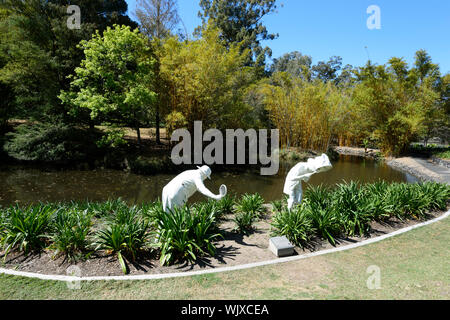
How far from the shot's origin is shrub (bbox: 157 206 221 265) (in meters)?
3.94

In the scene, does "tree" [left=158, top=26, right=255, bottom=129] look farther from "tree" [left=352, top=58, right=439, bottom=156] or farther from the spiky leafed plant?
"tree" [left=352, top=58, right=439, bottom=156]

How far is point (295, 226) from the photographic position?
474 cm

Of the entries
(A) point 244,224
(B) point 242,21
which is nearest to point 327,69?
(B) point 242,21

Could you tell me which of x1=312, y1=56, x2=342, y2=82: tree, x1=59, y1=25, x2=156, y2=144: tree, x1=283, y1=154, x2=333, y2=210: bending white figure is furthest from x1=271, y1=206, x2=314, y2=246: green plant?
x1=312, y1=56, x2=342, y2=82: tree

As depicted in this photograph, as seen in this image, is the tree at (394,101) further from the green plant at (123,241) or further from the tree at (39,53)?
the green plant at (123,241)

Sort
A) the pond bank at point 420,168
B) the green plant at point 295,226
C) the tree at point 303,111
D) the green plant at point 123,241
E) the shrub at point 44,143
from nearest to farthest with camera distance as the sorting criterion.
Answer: the green plant at point 123,241 → the green plant at point 295,226 → the shrub at point 44,143 → the pond bank at point 420,168 → the tree at point 303,111

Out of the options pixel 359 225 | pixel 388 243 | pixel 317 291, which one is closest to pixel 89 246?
pixel 317 291

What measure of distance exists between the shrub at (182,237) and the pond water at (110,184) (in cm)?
479

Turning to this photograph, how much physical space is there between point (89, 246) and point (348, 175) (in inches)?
537

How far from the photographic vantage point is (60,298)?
9.95ft

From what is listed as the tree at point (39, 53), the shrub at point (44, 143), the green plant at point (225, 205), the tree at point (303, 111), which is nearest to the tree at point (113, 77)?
the tree at point (39, 53)

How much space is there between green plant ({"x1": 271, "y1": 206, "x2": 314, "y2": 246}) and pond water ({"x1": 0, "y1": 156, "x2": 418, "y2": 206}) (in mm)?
4250

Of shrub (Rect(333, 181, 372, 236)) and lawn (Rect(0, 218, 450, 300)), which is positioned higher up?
shrub (Rect(333, 181, 372, 236))

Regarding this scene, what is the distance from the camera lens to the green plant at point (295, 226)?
4660 millimetres
